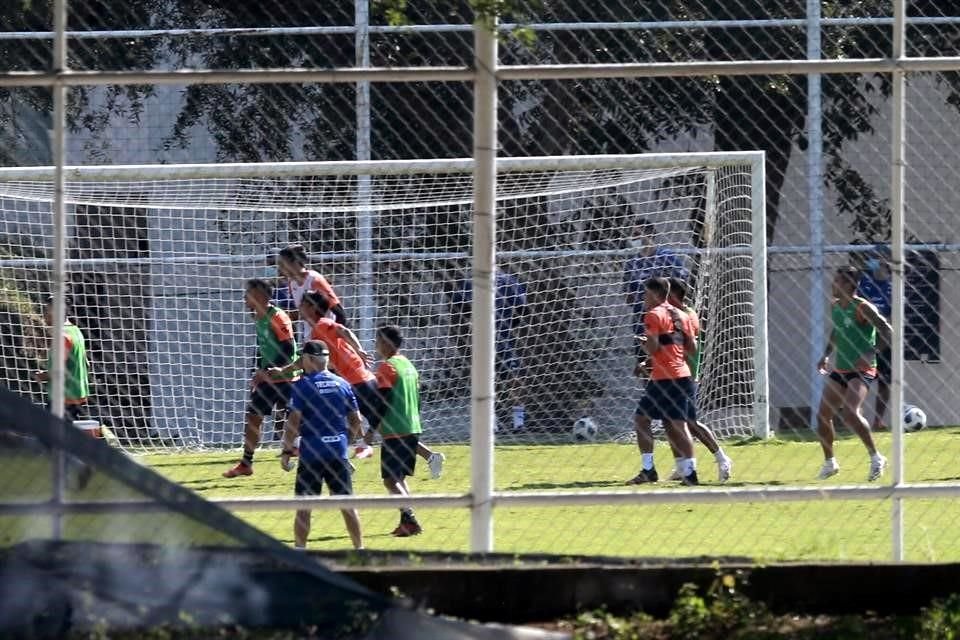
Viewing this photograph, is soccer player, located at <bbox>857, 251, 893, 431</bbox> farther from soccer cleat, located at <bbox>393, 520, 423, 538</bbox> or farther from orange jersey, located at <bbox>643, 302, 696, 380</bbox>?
soccer cleat, located at <bbox>393, 520, 423, 538</bbox>

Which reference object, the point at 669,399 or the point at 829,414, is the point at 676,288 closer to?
the point at 669,399

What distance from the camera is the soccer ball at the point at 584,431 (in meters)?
13.3

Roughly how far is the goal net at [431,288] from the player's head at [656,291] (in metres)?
1.47

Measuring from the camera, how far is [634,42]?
42.2ft

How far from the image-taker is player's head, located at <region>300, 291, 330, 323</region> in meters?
10.7

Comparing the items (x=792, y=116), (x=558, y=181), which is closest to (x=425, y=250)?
(x=558, y=181)

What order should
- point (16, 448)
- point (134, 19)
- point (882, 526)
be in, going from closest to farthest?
point (16, 448) → point (882, 526) → point (134, 19)

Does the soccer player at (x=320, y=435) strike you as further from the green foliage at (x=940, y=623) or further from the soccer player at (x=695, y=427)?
the soccer player at (x=695, y=427)

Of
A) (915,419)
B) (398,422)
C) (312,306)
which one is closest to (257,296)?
(312,306)

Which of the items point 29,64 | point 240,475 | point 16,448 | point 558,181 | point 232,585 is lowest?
point 240,475

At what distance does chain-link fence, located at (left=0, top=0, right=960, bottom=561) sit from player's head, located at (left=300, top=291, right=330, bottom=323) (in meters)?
0.51

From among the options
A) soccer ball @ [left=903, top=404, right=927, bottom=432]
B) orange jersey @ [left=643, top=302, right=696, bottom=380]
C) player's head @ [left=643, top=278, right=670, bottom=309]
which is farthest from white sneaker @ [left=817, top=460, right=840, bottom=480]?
soccer ball @ [left=903, top=404, right=927, bottom=432]

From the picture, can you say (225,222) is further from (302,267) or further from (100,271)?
(302,267)

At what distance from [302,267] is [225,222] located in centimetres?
291
